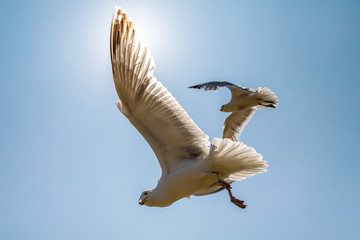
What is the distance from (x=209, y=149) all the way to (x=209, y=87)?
89.1 inches

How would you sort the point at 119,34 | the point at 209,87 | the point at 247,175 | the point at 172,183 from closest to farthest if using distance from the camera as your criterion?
the point at 119,34 < the point at 172,183 < the point at 247,175 < the point at 209,87

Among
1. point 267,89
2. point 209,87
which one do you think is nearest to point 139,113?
point 209,87

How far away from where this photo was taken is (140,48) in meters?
5.95

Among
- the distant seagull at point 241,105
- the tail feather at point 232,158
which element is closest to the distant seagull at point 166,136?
the tail feather at point 232,158

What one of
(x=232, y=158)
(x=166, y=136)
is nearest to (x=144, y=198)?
(x=166, y=136)

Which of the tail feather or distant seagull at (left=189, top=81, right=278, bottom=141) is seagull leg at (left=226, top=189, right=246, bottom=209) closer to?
the tail feather

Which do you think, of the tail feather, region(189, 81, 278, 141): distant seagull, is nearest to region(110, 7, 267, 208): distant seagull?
the tail feather

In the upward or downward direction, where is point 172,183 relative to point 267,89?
downward

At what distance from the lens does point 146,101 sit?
603cm

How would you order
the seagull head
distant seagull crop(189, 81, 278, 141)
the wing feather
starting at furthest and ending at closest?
distant seagull crop(189, 81, 278, 141) < the seagull head < the wing feather

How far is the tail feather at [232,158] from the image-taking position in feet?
19.5

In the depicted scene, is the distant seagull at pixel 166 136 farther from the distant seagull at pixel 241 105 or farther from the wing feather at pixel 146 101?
the distant seagull at pixel 241 105

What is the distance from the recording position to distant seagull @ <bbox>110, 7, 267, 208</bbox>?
5926 mm

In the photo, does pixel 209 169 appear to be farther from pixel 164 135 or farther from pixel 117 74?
pixel 117 74
